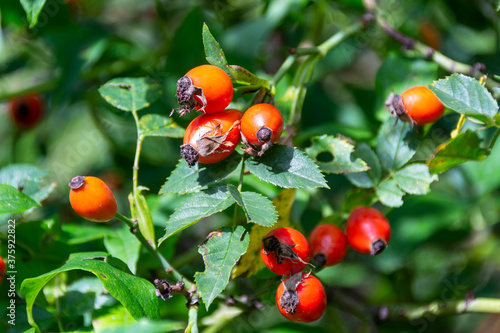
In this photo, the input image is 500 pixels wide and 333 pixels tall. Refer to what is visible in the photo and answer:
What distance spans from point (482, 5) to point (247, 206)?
1641 mm

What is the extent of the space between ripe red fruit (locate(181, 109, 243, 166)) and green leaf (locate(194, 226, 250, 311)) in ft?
0.62

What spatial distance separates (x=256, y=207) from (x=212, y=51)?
385 mm

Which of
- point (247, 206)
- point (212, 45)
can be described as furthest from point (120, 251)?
point (212, 45)

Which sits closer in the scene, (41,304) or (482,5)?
(41,304)

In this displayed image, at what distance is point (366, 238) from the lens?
1.28 metres

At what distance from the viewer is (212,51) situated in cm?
110

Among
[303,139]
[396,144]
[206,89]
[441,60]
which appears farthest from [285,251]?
[441,60]

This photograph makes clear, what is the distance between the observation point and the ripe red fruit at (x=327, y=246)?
4.19ft

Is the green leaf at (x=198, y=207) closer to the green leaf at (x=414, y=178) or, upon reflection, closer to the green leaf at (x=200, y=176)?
the green leaf at (x=200, y=176)

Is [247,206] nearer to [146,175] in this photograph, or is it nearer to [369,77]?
[146,175]

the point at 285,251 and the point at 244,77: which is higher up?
the point at 244,77

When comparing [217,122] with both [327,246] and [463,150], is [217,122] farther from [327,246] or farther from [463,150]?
[463,150]

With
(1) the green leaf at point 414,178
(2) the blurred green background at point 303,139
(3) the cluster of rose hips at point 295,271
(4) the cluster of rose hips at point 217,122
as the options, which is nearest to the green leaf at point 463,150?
(1) the green leaf at point 414,178

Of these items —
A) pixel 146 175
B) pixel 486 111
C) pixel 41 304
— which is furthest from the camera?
pixel 146 175
